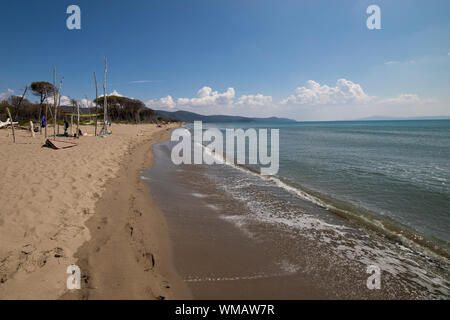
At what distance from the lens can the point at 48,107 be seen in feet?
116

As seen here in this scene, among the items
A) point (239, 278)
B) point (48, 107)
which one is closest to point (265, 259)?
point (239, 278)

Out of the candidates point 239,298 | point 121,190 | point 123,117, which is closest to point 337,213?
point 239,298

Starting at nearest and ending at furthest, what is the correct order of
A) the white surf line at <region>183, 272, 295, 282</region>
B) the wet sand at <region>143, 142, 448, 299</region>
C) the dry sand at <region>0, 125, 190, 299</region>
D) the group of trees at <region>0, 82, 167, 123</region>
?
the dry sand at <region>0, 125, 190, 299</region>, the wet sand at <region>143, 142, 448, 299</region>, the white surf line at <region>183, 272, 295, 282</region>, the group of trees at <region>0, 82, 167, 123</region>

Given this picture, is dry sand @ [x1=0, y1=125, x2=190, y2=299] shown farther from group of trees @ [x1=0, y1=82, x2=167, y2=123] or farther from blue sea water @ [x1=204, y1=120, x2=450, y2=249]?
group of trees @ [x1=0, y1=82, x2=167, y2=123]

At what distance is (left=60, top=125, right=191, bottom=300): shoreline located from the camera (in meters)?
2.52

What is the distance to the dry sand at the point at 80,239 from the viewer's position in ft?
8.18

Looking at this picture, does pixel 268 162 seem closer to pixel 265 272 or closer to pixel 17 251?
pixel 265 272

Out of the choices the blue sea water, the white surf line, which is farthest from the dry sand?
the blue sea water

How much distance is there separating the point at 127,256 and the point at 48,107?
4583 centimetres

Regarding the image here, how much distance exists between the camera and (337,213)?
214 inches

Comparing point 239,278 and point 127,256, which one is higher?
point 127,256

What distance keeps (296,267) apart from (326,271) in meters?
0.46

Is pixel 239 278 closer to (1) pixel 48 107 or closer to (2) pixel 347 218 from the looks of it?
(2) pixel 347 218
